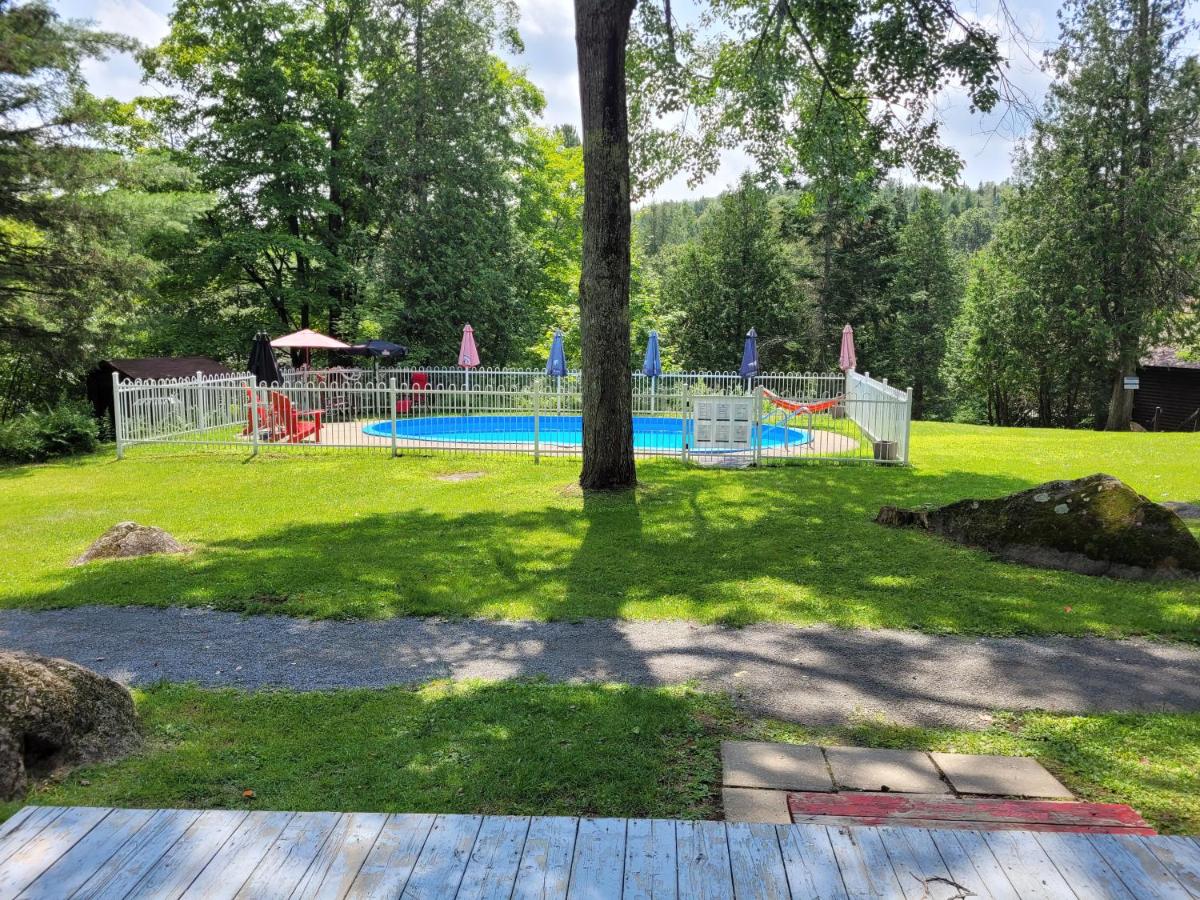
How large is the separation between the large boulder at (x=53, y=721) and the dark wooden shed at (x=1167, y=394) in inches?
1264

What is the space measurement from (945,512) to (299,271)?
1050 inches

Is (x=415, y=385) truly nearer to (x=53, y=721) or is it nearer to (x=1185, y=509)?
(x=1185, y=509)

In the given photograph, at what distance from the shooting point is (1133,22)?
24.7 meters

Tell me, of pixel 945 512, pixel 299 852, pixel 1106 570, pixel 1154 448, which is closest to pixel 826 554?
pixel 945 512

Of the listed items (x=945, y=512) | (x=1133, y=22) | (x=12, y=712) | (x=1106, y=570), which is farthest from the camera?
(x=1133, y=22)

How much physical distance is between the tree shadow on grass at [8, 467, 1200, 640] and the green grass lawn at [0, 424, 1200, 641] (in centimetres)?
3

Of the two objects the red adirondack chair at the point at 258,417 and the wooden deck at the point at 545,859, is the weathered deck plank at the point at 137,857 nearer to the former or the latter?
the wooden deck at the point at 545,859

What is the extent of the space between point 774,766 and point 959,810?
0.91 meters

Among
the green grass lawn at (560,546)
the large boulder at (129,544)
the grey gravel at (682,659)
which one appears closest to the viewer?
the grey gravel at (682,659)

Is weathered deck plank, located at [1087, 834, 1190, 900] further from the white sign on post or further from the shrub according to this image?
Answer: the shrub

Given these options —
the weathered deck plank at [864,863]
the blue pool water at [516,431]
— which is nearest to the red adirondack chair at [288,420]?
the blue pool water at [516,431]

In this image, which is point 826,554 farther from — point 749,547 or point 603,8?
point 603,8

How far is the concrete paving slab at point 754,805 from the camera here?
345cm

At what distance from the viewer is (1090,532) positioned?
309 inches
